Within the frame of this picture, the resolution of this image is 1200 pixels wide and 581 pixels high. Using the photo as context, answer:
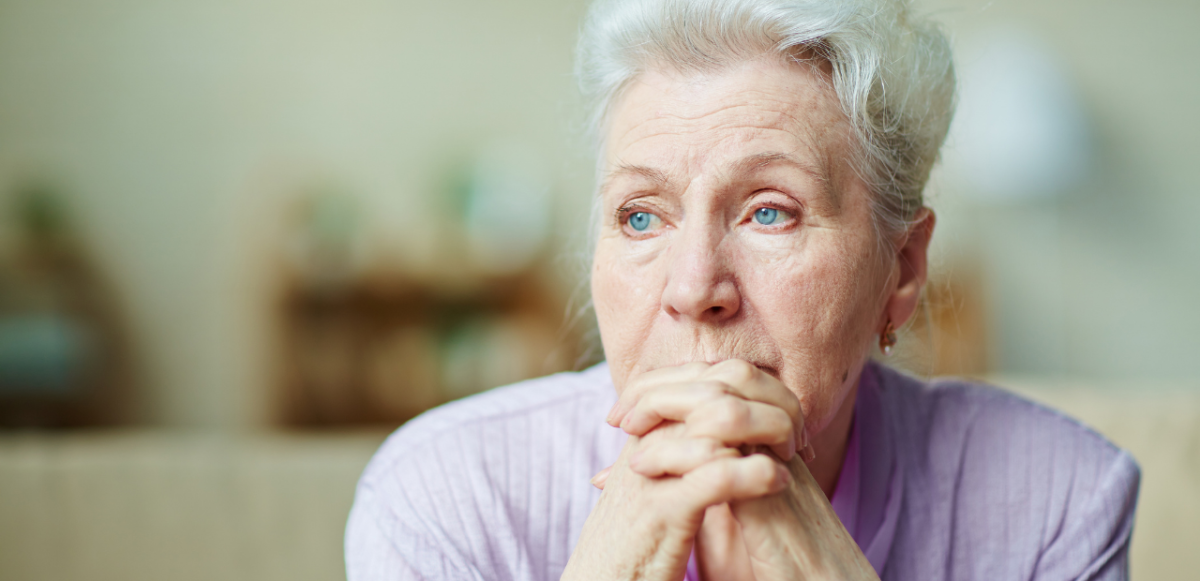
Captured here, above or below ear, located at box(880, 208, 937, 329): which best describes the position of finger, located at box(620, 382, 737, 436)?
below

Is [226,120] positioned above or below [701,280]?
above

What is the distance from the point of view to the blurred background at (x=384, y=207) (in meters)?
3.11

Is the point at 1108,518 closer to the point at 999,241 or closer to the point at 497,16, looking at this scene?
the point at 999,241

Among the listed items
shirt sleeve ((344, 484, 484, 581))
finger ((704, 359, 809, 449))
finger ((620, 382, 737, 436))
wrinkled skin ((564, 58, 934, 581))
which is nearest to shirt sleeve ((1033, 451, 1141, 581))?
wrinkled skin ((564, 58, 934, 581))

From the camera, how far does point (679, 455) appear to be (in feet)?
2.58

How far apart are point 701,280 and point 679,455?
0.65 feet

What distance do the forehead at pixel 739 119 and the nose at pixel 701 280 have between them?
0.08m

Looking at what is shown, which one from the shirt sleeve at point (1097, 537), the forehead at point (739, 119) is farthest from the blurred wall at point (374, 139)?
the forehead at point (739, 119)

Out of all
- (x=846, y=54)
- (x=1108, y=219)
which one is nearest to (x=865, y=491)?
(x=846, y=54)

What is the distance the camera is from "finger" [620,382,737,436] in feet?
2.61

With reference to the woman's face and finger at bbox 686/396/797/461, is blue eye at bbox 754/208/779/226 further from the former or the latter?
finger at bbox 686/396/797/461

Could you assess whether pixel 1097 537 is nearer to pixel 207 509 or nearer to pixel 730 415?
pixel 730 415

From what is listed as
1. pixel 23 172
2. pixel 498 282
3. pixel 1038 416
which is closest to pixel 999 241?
pixel 498 282

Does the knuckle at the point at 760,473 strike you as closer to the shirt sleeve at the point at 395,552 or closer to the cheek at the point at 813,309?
the cheek at the point at 813,309
